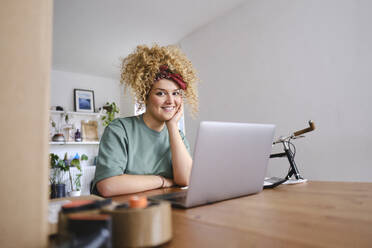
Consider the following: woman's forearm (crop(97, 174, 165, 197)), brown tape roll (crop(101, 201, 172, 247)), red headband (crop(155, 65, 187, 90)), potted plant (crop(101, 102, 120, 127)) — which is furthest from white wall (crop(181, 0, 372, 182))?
potted plant (crop(101, 102, 120, 127))

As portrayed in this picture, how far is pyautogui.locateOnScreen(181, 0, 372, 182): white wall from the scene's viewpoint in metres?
2.09

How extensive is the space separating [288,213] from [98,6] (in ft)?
10.5

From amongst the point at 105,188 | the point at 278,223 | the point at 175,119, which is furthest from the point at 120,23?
the point at 278,223

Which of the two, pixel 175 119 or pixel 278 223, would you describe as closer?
pixel 278 223

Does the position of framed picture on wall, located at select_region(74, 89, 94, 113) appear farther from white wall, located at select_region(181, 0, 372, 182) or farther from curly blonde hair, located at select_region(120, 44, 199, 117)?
curly blonde hair, located at select_region(120, 44, 199, 117)

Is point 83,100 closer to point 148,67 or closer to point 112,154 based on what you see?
point 148,67

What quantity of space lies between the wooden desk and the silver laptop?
0.04 meters

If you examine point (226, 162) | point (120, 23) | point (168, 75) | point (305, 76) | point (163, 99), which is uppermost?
point (120, 23)

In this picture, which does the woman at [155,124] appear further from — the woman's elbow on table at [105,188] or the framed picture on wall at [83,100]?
the framed picture on wall at [83,100]

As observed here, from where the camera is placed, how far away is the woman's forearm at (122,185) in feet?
3.37

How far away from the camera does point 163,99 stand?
4.55ft

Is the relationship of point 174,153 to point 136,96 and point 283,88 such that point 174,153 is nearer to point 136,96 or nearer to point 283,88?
point 136,96

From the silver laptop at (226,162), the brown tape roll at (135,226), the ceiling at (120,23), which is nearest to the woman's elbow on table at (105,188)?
the silver laptop at (226,162)

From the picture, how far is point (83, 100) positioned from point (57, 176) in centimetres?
179
